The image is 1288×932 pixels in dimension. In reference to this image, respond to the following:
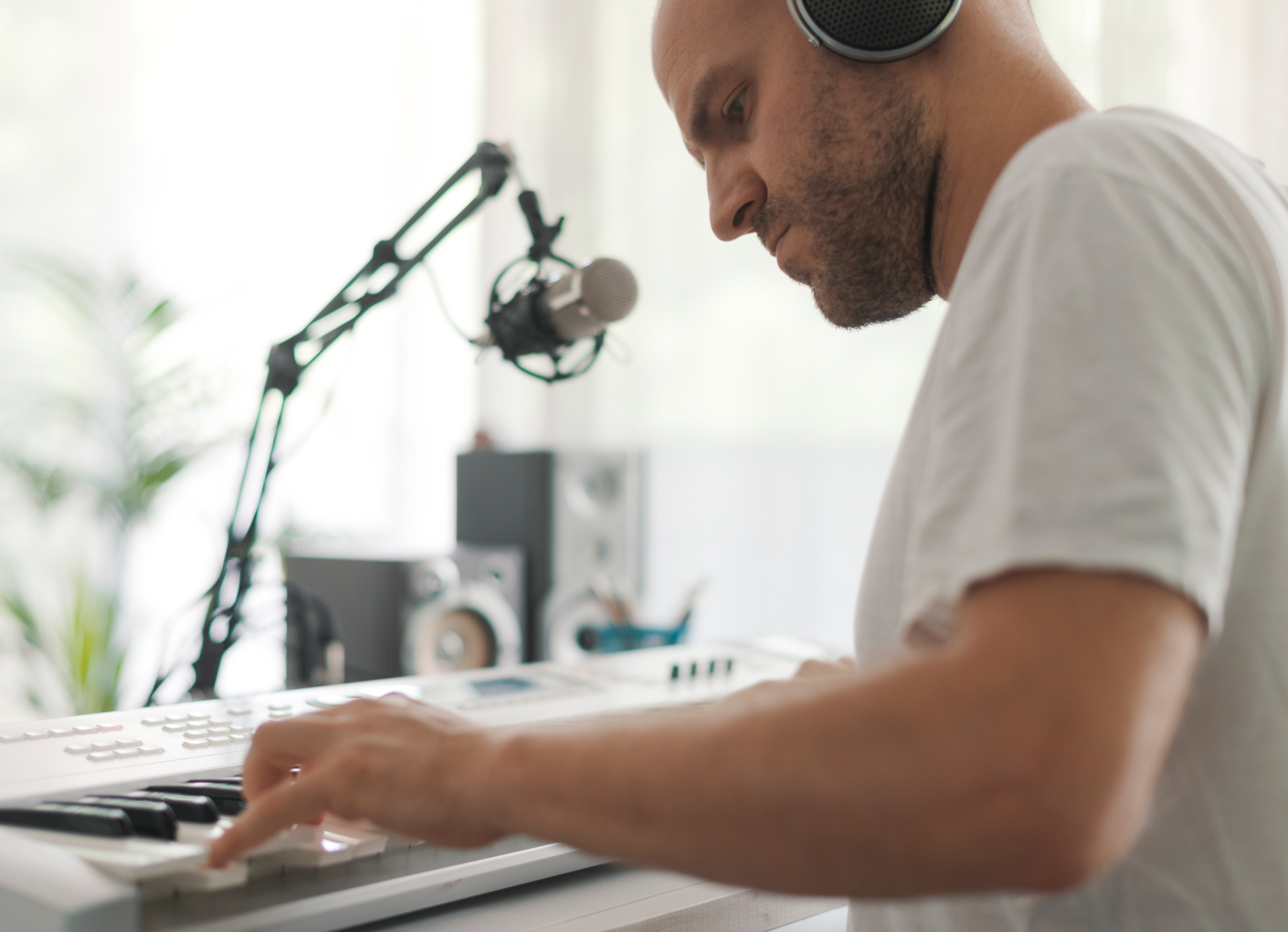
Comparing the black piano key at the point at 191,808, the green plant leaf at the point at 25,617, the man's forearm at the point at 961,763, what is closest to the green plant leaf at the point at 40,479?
the green plant leaf at the point at 25,617

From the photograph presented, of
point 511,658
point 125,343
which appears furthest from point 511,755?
point 125,343

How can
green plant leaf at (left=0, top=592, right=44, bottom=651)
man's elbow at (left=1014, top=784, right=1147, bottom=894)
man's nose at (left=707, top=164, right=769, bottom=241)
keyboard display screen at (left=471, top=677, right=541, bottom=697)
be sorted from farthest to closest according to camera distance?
green plant leaf at (left=0, top=592, right=44, bottom=651), keyboard display screen at (left=471, top=677, right=541, bottom=697), man's nose at (left=707, top=164, right=769, bottom=241), man's elbow at (left=1014, top=784, right=1147, bottom=894)

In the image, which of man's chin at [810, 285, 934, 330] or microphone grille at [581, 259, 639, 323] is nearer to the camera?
man's chin at [810, 285, 934, 330]

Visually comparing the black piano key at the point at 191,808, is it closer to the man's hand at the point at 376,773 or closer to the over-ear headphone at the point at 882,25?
the man's hand at the point at 376,773

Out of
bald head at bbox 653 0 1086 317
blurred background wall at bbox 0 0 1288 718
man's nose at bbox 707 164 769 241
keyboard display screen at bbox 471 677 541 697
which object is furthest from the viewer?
blurred background wall at bbox 0 0 1288 718

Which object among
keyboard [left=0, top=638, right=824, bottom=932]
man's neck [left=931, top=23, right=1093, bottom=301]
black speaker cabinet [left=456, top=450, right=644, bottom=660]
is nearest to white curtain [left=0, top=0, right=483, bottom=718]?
black speaker cabinet [left=456, top=450, right=644, bottom=660]

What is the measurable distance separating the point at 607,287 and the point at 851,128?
310 millimetres

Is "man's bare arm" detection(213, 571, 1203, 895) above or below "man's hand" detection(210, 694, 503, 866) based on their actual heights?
above

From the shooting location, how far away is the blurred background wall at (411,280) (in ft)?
6.07

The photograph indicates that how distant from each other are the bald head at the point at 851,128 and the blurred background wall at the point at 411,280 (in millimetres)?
975

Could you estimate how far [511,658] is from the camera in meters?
1.43

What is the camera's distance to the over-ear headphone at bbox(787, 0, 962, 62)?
59cm

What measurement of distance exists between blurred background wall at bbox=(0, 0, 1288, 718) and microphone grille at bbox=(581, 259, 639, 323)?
89 cm

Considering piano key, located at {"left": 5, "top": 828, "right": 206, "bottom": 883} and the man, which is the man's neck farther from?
piano key, located at {"left": 5, "top": 828, "right": 206, "bottom": 883}
